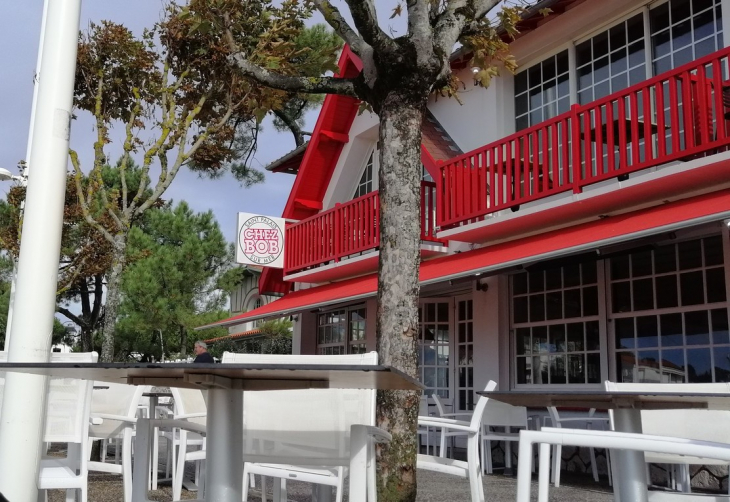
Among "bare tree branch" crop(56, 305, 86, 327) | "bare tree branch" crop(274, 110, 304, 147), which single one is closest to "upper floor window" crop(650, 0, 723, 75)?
"bare tree branch" crop(274, 110, 304, 147)

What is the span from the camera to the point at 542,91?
1198 centimetres

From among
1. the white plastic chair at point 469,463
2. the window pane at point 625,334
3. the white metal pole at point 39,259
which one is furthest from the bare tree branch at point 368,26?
the window pane at point 625,334

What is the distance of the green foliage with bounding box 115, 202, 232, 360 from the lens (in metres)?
28.2

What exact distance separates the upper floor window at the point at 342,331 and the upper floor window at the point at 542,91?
4.66 m

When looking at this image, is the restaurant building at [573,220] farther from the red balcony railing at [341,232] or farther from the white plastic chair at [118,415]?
the white plastic chair at [118,415]

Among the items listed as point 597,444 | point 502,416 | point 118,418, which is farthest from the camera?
point 502,416

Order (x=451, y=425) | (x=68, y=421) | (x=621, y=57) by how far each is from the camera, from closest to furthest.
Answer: (x=68, y=421) < (x=451, y=425) < (x=621, y=57)

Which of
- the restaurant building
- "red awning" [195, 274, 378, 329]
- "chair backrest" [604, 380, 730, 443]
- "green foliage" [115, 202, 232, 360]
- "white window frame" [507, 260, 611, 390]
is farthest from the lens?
"green foliage" [115, 202, 232, 360]

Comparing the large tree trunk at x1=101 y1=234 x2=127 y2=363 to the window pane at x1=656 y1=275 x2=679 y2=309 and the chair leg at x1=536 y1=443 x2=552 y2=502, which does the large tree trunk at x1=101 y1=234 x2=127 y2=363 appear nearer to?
the window pane at x1=656 y1=275 x2=679 y2=309

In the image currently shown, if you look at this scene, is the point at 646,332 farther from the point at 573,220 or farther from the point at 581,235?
the point at 581,235

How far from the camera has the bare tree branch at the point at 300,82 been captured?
6238 mm

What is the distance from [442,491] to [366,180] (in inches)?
363

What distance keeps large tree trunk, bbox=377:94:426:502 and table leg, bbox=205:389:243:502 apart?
2.39 m

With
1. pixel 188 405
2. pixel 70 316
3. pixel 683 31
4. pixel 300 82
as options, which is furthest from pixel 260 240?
pixel 70 316
